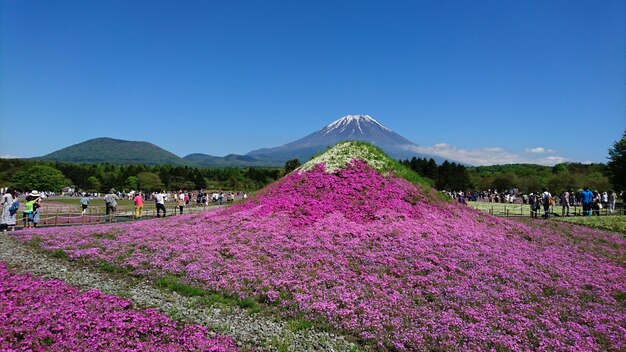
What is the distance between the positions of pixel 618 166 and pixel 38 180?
151539mm

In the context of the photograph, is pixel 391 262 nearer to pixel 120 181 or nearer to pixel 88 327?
pixel 88 327

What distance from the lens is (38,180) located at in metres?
119

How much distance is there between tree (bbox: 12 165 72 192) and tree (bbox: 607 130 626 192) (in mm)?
148615

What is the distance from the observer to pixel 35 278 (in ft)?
38.3

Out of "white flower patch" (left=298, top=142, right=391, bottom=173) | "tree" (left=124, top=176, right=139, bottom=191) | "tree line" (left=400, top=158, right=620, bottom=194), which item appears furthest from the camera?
"tree" (left=124, top=176, right=139, bottom=191)

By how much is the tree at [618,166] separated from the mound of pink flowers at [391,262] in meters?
46.7

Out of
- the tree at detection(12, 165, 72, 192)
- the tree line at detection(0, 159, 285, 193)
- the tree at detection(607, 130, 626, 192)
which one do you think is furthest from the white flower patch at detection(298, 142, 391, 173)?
the tree at detection(12, 165, 72, 192)

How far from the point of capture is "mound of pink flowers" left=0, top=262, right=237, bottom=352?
296 inches

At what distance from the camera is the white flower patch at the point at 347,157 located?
22.8m

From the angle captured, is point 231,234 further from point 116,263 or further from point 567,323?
point 567,323

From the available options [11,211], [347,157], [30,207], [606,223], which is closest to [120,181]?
[30,207]

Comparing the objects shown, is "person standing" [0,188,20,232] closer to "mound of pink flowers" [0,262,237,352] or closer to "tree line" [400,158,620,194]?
"mound of pink flowers" [0,262,237,352]

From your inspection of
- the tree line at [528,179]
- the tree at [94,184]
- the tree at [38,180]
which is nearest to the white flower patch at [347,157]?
the tree line at [528,179]

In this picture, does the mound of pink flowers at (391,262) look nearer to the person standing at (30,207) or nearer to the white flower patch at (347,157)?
the white flower patch at (347,157)
